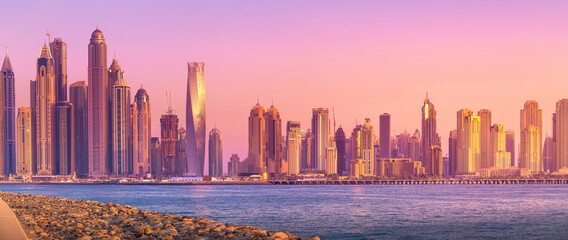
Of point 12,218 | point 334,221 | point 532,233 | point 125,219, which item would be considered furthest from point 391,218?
point 12,218

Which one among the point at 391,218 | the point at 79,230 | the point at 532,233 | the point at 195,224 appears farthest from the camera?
the point at 391,218

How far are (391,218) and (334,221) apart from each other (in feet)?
33.0

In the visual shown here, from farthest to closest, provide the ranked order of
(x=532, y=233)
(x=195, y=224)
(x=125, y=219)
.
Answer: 1. (x=532, y=233)
2. (x=125, y=219)
3. (x=195, y=224)

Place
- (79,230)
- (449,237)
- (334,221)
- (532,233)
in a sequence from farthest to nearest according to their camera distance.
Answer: (334,221)
(532,233)
(449,237)
(79,230)

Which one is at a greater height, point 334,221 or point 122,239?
point 122,239

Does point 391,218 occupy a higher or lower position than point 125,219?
lower

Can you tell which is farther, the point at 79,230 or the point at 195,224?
the point at 195,224

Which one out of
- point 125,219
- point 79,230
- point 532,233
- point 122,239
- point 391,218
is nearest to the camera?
point 122,239

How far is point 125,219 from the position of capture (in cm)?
4069

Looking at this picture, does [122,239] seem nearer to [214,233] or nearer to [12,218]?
[214,233]

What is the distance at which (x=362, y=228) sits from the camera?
68.9 metres

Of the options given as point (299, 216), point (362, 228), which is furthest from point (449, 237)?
point (299, 216)

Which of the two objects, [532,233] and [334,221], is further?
[334,221]

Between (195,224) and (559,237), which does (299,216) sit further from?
(195,224)
